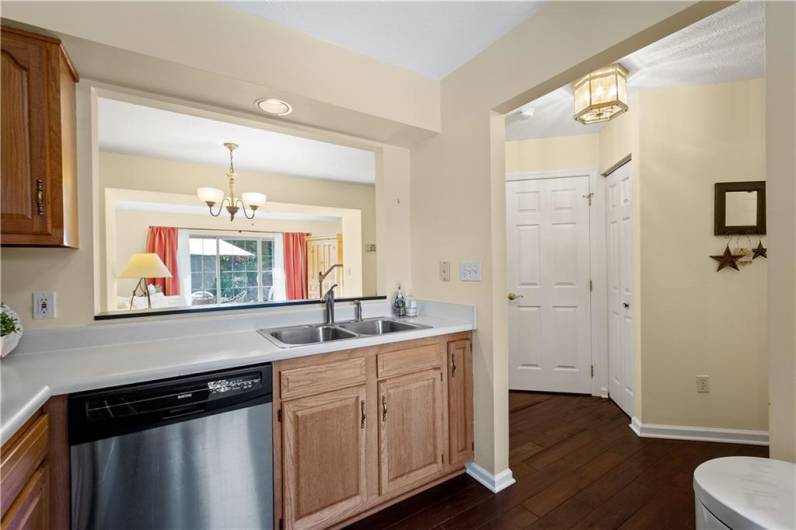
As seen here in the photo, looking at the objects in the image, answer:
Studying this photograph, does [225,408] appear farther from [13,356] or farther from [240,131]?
[240,131]

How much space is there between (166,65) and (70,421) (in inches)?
55.0

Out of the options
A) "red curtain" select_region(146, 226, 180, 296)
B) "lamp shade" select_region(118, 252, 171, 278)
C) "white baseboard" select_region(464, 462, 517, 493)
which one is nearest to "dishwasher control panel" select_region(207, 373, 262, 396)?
"white baseboard" select_region(464, 462, 517, 493)

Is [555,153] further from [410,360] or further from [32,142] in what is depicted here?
[32,142]

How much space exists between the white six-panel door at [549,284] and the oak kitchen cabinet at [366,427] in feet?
4.80

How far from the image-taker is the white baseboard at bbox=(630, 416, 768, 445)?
2.29 meters

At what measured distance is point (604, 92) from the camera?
2119mm

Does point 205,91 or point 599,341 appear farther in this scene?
point 599,341

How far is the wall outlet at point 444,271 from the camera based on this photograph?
7.34ft

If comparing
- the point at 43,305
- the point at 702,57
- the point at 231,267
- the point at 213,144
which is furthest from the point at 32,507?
the point at 231,267

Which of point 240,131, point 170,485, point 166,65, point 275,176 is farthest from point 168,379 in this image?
point 275,176

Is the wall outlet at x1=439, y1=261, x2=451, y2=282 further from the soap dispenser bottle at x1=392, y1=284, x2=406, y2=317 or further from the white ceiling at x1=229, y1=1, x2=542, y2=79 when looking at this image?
the white ceiling at x1=229, y1=1, x2=542, y2=79

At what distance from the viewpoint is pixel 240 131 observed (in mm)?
3088

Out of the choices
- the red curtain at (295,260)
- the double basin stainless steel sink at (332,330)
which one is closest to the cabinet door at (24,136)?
the double basin stainless steel sink at (332,330)

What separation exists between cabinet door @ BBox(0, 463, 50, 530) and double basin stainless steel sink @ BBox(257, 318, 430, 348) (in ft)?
2.85
